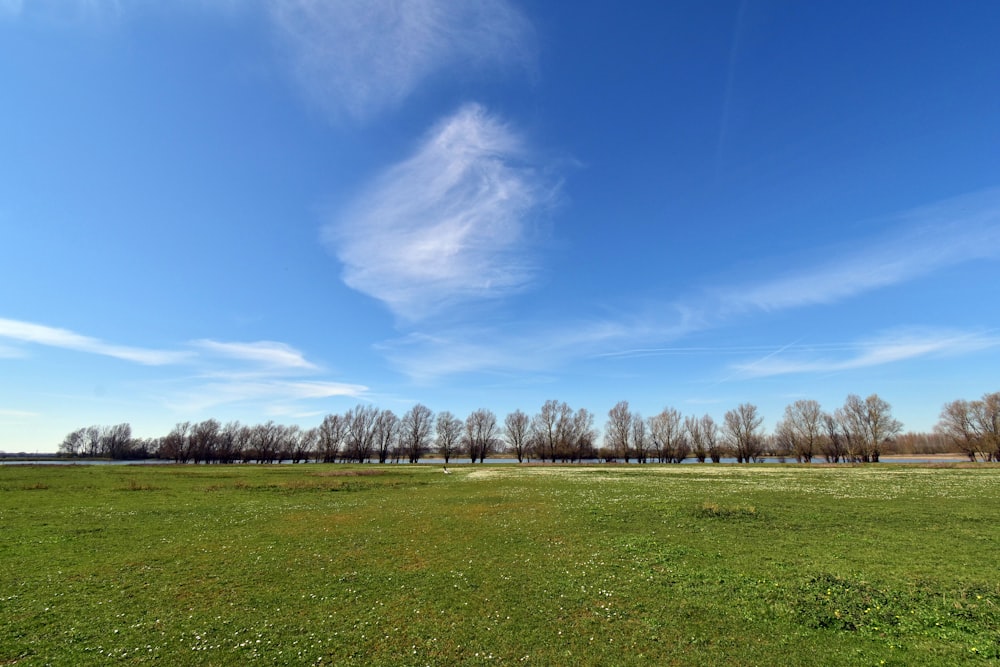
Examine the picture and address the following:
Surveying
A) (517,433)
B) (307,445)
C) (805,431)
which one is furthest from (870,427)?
(307,445)

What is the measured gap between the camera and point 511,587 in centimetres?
1405

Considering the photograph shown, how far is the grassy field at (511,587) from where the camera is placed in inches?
393

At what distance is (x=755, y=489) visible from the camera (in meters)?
39.2

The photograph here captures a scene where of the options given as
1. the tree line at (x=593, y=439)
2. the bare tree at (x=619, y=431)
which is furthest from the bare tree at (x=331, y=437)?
the bare tree at (x=619, y=431)

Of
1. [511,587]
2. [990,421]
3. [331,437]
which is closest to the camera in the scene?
[511,587]

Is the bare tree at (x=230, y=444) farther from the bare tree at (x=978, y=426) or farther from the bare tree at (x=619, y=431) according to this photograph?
the bare tree at (x=978, y=426)

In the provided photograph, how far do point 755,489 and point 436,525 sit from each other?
105 feet

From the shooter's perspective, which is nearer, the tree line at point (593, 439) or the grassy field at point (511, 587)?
the grassy field at point (511, 587)

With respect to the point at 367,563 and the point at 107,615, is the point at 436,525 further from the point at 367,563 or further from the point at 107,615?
the point at 107,615

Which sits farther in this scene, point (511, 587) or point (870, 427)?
point (870, 427)

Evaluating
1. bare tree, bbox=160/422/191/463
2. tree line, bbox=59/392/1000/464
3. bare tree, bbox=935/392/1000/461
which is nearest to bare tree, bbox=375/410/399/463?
tree line, bbox=59/392/1000/464

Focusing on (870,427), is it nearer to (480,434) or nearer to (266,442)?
(480,434)

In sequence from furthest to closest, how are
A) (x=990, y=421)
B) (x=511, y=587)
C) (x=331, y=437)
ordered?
1. (x=331, y=437)
2. (x=990, y=421)
3. (x=511, y=587)

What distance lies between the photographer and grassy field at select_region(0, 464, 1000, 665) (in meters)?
9.98
